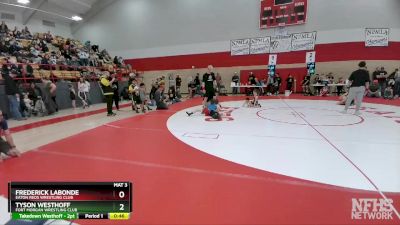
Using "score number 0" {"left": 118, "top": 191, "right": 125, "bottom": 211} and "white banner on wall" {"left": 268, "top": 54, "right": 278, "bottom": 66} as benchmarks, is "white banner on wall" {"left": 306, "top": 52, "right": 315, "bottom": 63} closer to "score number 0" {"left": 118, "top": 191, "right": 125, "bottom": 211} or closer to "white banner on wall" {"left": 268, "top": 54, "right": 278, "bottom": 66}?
"white banner on wall" {"left": 268, "top": 54, "right": 278, "bottom": 66}

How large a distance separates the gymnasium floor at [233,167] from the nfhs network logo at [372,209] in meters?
0.03

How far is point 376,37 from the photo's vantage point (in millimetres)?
15008

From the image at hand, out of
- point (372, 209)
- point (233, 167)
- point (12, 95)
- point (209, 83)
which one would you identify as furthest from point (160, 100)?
point (372, 209)

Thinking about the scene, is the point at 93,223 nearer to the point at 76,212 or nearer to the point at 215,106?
the point at 76,212

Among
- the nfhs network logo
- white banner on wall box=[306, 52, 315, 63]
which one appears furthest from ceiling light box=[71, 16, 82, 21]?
the nfhs network logo

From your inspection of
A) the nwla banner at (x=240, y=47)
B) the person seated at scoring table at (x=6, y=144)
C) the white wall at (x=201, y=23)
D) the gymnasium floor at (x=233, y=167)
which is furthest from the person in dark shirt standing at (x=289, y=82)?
the person seated at scoring table at (x=6, y=144)

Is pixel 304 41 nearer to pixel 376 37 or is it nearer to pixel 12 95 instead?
pixel 376 37

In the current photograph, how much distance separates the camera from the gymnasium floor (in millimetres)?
2363

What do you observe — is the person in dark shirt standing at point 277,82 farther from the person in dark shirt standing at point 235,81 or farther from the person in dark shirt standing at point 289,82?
the person in dark shirt standing at point 235,81

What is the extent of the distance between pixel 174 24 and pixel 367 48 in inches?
546

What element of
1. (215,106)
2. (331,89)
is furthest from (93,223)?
(331,89)

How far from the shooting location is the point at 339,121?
6531 mm
